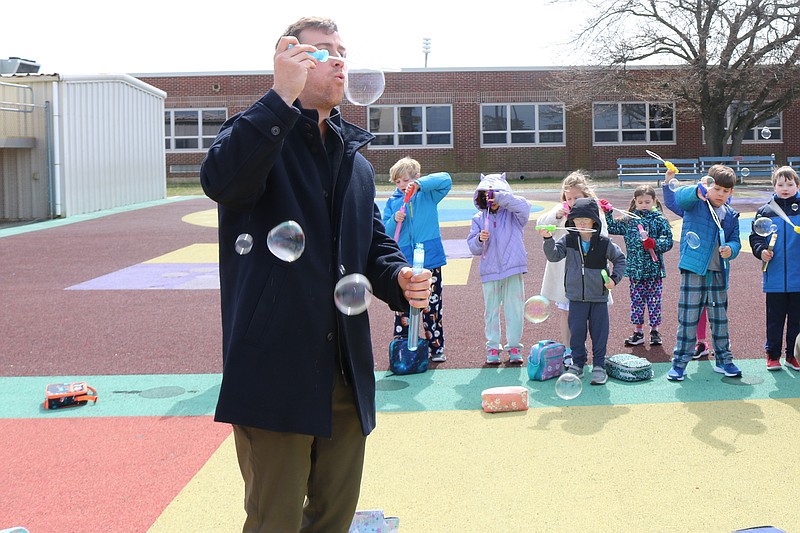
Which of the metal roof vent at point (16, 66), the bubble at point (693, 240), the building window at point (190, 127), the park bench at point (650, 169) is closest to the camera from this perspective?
the bubble at point (693, 240)

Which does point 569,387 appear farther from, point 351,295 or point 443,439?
point 351,295

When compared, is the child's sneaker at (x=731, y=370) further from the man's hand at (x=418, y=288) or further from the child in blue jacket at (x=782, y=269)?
the man's hand at (x=418, y=288)

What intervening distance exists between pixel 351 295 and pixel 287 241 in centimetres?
30

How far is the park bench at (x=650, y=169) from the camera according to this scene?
3256 cm

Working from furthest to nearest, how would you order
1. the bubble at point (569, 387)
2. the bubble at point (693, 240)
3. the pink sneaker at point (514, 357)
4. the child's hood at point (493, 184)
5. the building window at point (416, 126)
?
the building window at point (416, 126), the child's hood at point (493, 184), the pink sneaker at point (514, 357), the bubble at point (693, 240), the bubble at point (569, 387)

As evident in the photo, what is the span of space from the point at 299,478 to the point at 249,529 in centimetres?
23

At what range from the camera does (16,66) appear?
2486 cm

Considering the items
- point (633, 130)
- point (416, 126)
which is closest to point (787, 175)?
point (416, 126)

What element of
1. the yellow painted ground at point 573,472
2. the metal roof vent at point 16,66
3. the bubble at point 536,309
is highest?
the metal roof vent at point 16,66

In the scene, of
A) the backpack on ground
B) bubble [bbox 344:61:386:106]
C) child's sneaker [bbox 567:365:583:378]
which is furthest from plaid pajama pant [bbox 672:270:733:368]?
bubble [bbox 344:61:386:106]

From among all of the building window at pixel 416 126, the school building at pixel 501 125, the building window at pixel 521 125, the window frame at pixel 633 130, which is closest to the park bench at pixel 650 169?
the window frame at pixel 633 130

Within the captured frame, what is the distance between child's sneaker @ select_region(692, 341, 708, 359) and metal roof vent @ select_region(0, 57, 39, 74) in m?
23.0

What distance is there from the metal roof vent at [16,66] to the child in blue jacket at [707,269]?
22915 mm

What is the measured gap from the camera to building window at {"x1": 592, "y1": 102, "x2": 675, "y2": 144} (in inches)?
1570
